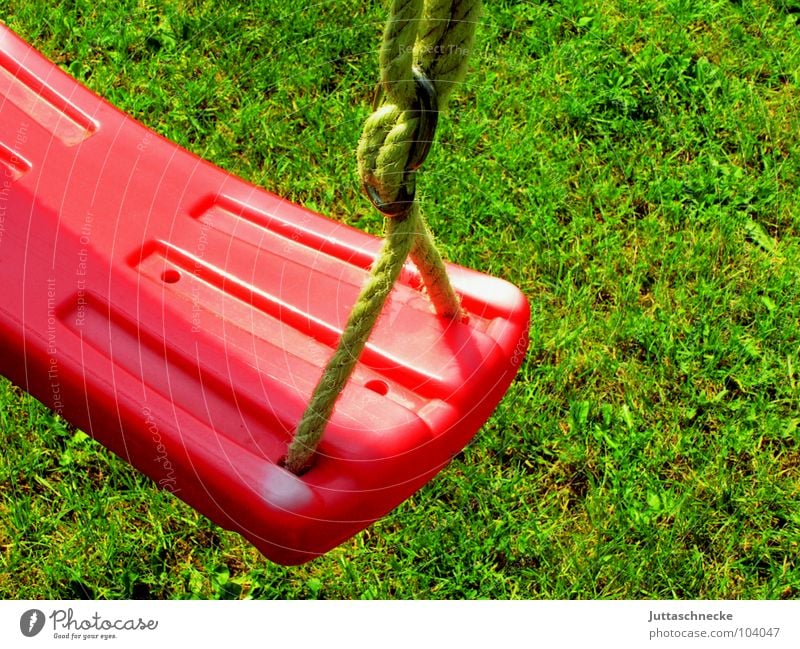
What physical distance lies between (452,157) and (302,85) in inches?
11.7

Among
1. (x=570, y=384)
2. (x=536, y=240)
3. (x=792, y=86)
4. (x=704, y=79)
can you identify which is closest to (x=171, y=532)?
(x=570, y=384)

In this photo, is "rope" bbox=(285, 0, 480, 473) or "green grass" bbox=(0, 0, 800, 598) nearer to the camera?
"rope" bbox=(285, 0, 480, 473)

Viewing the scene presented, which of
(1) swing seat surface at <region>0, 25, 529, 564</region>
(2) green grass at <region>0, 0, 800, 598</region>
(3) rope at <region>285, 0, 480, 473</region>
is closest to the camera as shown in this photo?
(3) rope at <region>285, 0, 480, 473</region>

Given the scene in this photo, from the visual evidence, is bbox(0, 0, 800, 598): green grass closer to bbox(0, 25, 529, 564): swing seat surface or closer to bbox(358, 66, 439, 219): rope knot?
bbox(0, 25, 529, 564): swing seat surface

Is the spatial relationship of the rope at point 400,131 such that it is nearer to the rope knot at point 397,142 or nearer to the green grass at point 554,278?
the rope knot at point 397,142

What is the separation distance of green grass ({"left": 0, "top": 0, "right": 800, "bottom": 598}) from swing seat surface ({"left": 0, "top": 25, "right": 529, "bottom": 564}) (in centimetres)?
21

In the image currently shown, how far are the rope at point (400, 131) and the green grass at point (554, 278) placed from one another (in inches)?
15.8

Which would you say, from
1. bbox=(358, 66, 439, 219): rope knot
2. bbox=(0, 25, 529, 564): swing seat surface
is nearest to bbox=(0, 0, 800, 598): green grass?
bbox=(0, 25, 529, 564): swing seat surface

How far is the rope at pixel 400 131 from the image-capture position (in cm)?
74

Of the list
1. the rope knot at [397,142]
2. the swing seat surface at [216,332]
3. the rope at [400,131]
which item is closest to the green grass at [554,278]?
the swing seat surface at [216,332]

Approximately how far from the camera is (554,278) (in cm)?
144

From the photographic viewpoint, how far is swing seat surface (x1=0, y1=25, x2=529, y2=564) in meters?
0.98

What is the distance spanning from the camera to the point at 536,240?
1.47m

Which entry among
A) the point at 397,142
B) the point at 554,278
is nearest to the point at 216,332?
the point at 397,142
